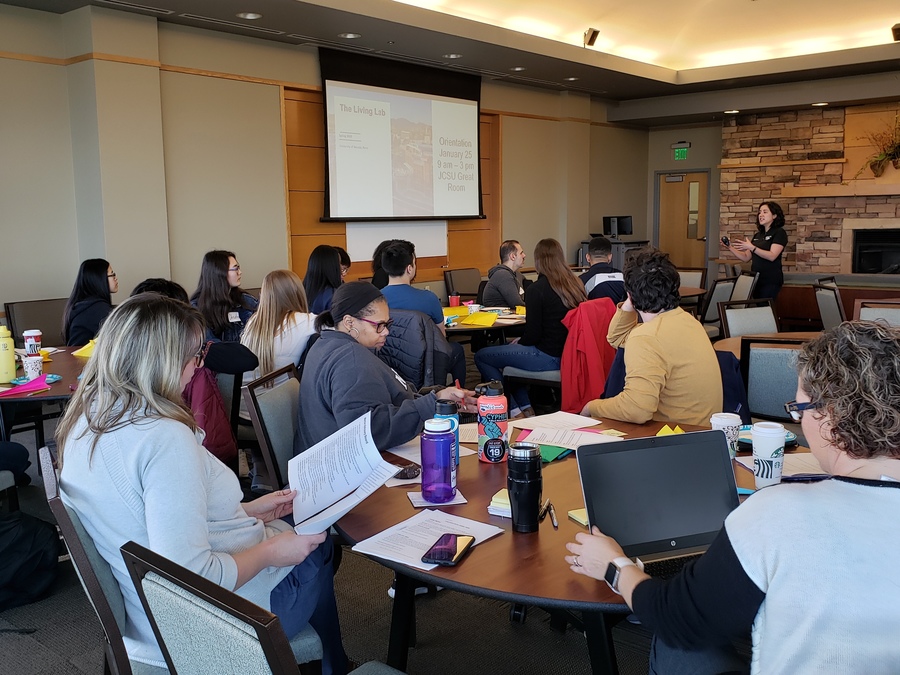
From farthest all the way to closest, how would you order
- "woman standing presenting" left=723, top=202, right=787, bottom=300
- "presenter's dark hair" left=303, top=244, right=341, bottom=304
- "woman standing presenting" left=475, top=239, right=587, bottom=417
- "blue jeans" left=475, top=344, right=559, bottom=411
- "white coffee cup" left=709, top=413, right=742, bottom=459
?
1. "woman standing presenting" left=723, top=202, right=787, bottom=300
2. "presenter's dark hair" left=303, top=244, right=341, bottom=304
3. "blue jeans" left=475, top=344, right=559, bottom=411
4. "woman standing presenting" left=475, top=239, right=587, bottom=417
5. "white coffee cup" left=709, top=413, right=742, bottom=459

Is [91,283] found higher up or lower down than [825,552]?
higher up

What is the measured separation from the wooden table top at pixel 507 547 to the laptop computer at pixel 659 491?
144 mm

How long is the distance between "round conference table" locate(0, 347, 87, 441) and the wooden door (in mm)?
10212

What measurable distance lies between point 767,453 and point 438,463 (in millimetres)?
843

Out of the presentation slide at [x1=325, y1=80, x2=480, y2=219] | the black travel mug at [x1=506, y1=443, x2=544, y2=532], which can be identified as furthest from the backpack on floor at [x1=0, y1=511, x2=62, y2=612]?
the presentation slide at [x1=325, y1=80, x2=480, y2=219]

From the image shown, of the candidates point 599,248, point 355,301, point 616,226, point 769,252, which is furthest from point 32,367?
point 616,226

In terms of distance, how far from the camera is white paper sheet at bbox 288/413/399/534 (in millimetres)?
1885

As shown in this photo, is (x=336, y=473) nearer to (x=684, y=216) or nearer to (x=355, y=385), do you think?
(x=355, y=385)

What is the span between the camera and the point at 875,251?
34.4 ft

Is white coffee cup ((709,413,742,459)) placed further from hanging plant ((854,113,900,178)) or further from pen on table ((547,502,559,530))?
hanging plant ((854,113,900,178))

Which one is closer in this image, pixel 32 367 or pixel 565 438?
pixel 565 438

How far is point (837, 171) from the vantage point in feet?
34.5

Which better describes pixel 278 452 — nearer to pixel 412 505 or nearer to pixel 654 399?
pixel 412 505

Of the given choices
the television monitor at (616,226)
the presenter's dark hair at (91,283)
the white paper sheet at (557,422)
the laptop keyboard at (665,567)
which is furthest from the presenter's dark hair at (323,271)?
the television monitor at (616,226)
